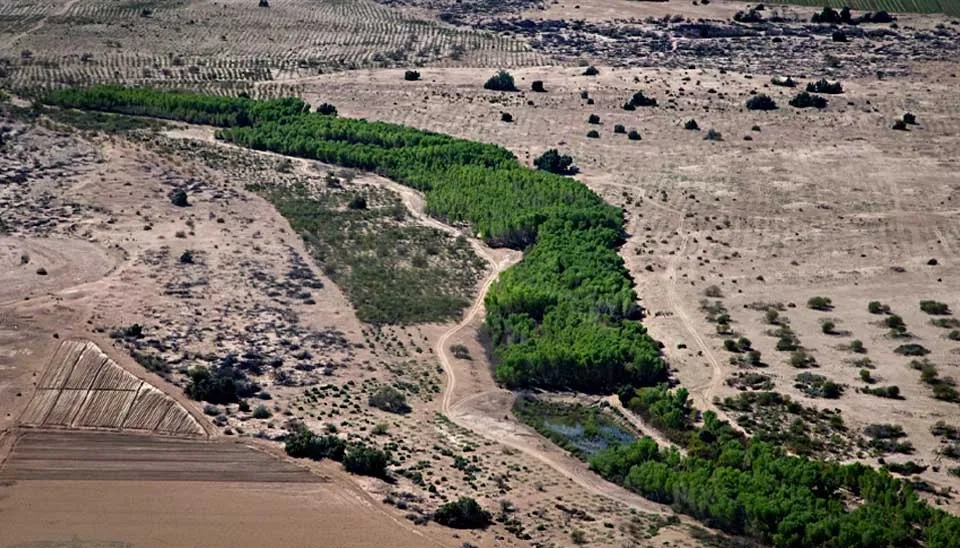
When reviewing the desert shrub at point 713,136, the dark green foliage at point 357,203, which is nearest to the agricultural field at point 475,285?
the dark green foliage at point 357,203

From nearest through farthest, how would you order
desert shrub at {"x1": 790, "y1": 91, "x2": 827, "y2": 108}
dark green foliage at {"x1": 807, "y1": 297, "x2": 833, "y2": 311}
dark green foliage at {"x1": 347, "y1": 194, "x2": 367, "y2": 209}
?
dark green foliage at {"x1": 807, "y1": 297, "x2": 833, "y2": 311}, dark green foliage at {"x1": 347, "y1": 194, "x2": 367, "y2": 209}, desert shrub at {"x1": 790, "y1": 91, "x2": 827, "y2": 108}

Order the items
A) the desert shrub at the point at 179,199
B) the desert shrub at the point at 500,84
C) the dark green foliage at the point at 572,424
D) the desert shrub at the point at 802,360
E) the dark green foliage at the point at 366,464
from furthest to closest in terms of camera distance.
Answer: the desert shrub at the point at 500,84
the desert shrub at the point at 179,199
the desert shrub at the point at 802,360
the dark green foliage at the point at 572,424
the dark green foliage at the point at 366,464

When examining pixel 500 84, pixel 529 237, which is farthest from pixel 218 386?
pixel 500 84

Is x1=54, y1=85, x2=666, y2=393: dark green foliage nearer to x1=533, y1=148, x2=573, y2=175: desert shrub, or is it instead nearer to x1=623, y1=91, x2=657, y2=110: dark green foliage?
x1=533, y1=148, x2=573, y2=175: desert shrub

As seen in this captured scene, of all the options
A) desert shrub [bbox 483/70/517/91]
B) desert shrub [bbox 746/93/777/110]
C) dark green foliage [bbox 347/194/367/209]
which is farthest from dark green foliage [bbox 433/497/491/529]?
desert shrub [bbox 483/70/517/91]

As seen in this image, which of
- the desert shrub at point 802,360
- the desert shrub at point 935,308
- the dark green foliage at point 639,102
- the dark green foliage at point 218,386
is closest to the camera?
the dark green foliage at point 218,386

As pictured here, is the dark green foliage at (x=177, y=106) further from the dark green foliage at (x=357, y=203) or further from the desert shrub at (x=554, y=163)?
the desert shrub at (x=554, y=163)
